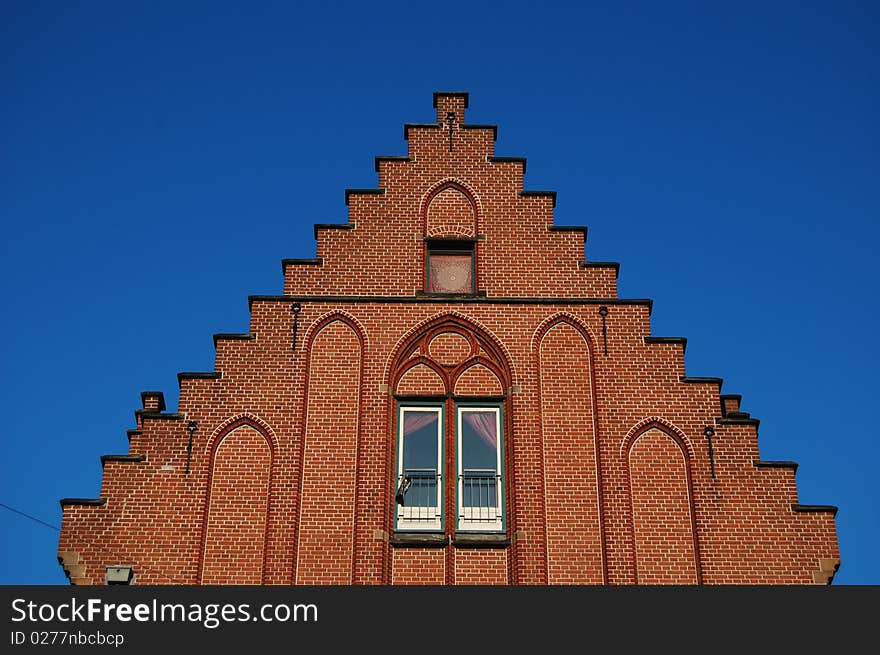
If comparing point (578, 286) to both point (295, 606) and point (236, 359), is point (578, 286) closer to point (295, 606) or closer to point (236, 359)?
point (236, 359)

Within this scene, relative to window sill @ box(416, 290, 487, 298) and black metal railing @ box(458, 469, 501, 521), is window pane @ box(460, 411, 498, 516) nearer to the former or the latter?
black metal railing @ box(458, 469, 501, 521)

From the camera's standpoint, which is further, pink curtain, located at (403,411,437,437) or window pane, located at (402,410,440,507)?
pink curtain, located at (403,411,437,437)

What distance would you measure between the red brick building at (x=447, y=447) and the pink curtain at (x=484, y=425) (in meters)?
0.04

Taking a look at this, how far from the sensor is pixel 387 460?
17391 mm

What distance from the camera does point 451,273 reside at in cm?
1919

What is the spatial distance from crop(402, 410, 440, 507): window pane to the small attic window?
219 centimetres

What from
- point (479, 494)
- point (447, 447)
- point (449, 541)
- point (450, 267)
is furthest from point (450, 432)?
point (450, 267)

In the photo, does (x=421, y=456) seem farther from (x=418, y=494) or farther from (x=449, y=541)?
(x=449, y=541)

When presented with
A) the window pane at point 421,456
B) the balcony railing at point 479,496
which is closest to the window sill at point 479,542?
the balcony railing at point 479,496

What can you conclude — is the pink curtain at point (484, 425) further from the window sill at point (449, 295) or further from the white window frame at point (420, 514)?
the window sill at point (449, 295)

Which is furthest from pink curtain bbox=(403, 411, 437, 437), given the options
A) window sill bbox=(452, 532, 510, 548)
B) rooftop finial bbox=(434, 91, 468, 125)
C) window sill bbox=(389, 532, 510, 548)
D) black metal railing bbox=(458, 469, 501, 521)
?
rooftop finial bbox=(434, 91, 468, 125)

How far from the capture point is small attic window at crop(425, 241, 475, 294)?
62.5ft

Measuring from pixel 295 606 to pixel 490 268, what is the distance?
7.14m

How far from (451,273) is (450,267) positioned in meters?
0.13
